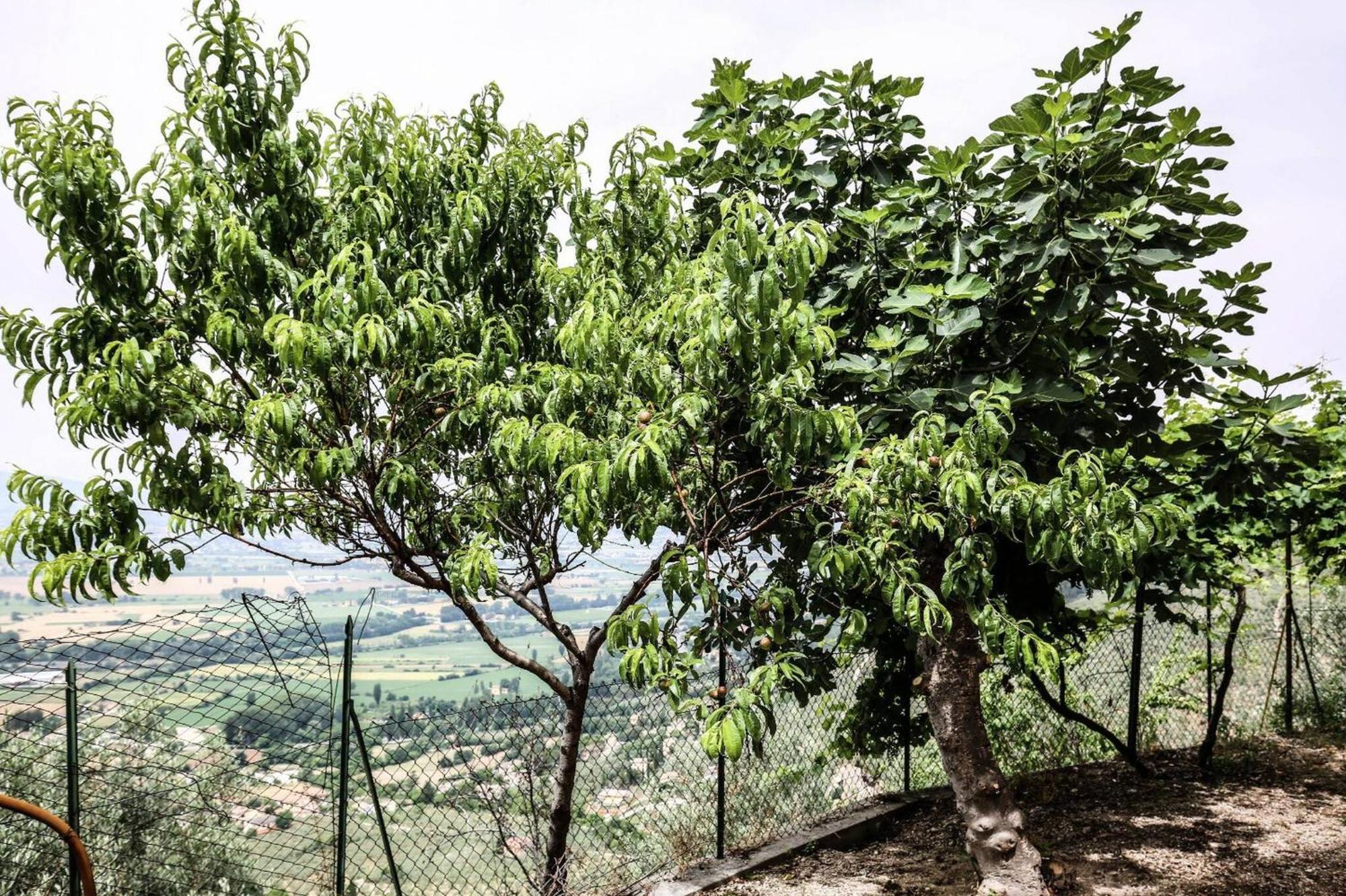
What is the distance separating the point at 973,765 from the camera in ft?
13.5

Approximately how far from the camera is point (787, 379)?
11.3 feet

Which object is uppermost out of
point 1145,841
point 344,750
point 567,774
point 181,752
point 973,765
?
point 344,750

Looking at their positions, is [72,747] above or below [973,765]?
above

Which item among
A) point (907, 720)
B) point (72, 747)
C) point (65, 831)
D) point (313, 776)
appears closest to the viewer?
point (65, 831)

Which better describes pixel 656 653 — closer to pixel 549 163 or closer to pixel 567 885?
pixel 567 885

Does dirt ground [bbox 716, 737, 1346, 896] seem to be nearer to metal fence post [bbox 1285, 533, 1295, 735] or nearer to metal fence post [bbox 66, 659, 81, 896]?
metal fence post [bbox 1285, 533, 1295, 735]

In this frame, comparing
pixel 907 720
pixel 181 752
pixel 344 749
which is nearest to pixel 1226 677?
pixel 907 720

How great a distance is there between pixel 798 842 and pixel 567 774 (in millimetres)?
1287

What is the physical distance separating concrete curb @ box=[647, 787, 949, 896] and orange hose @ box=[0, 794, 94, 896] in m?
2.72

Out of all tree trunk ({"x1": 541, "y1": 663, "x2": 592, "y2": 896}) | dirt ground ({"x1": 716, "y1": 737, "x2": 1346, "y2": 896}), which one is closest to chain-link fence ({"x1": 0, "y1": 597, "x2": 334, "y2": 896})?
tree trunk ({"x1": 541, "y1": 663, "x2": 592, "y2": 896})

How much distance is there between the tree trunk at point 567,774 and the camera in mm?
4461

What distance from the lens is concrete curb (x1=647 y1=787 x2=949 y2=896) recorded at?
169 inches

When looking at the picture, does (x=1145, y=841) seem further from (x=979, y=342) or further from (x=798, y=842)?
(x=979, y=342)

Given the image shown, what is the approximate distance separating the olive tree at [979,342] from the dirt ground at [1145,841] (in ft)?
1.88
